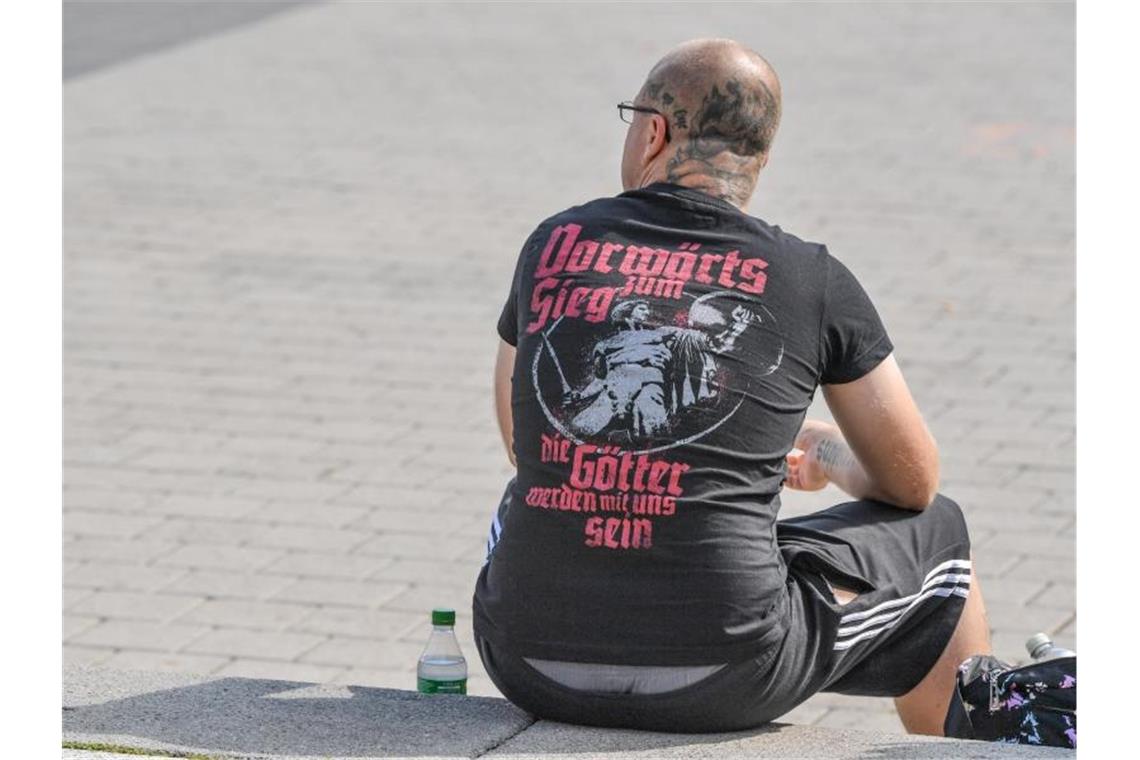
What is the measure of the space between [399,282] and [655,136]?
17.4 ft

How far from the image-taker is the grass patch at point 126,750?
130 inches

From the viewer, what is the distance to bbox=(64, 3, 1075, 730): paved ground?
5.62 meters

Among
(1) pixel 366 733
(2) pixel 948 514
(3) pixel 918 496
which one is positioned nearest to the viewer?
(1) pixel 366 733

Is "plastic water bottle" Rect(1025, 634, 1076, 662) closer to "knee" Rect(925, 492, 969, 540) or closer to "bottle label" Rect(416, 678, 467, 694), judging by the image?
"knee" Rect(925, 492, 969, 540)

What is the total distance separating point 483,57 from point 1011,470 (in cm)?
845

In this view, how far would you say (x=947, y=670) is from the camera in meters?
3.69

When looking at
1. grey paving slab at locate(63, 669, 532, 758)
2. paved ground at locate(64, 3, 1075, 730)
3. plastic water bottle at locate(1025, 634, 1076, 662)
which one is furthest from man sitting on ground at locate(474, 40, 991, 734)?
paved ground at locate(64, 3, 1075, 730)

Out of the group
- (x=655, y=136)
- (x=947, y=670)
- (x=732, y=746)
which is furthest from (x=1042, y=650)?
(x=655, y=136)

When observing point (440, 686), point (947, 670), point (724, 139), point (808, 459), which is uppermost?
point (724, 139)

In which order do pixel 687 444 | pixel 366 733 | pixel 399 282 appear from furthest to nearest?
1. pixel 399 282
2. pixel 366 733
3. pixel 687 444

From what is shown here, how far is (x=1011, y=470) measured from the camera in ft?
21.5

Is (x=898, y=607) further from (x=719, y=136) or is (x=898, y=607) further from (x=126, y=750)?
(x=126, y=750)
